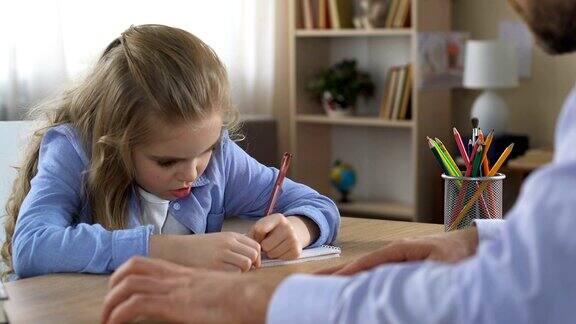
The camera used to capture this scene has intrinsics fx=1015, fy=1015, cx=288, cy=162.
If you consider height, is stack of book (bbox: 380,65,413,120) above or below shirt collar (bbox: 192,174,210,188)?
below

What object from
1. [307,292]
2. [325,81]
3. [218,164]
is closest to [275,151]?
[325,81]

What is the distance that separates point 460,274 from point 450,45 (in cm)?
383

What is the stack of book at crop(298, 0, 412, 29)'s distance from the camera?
14.9 feet

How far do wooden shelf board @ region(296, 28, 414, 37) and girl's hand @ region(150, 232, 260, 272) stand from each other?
10.4ft

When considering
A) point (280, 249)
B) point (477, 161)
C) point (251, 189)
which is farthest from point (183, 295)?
point (251, 189)

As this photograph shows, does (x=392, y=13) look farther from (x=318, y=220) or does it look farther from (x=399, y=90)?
(x=318, y=220)

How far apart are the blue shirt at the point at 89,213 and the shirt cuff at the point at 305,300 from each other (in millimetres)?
493

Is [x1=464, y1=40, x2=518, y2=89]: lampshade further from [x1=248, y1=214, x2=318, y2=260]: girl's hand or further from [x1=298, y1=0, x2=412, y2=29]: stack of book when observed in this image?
[x1=248, y1=214, x2=318, y2=260]: girl's hand

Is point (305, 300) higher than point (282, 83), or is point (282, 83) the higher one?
point (305, 300)

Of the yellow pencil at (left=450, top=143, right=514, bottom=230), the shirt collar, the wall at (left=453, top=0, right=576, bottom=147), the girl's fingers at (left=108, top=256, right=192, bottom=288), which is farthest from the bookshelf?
the girl's fingers at (left=108, top=256, right=192, bottom=288)

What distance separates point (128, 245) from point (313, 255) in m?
0.28

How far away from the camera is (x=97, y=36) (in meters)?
4.28

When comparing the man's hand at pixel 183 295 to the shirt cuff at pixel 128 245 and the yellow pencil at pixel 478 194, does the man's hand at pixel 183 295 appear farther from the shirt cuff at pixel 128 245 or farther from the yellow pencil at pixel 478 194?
the yellow pencil at pixel 478 194

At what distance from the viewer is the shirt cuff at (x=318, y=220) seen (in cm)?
160
